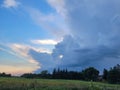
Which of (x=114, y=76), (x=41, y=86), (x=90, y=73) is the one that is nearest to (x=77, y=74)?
(x=90, y=73)

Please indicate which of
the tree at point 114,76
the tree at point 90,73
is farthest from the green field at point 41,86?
the tree at point 90,73

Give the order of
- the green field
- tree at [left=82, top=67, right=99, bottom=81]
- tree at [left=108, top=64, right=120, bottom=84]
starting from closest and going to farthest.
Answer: the green field, tree at [left=108, top=64, right=120, bottom=84], tree at [left=82, top=67, right=99, bottom=81]

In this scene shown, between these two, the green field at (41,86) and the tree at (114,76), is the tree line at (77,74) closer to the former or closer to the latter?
the tree at (114,76)

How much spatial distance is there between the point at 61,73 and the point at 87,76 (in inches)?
449

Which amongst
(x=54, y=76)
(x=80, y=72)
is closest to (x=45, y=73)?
(x=54, y=76)

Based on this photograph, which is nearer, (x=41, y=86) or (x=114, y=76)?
(x=41, y=86)

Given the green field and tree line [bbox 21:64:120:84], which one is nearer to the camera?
the green field

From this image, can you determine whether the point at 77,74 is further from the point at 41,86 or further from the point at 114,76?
the point at 41,86

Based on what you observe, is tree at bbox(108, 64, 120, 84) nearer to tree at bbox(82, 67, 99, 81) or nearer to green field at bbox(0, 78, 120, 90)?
tree at bbox(82, 67, 99, 81)

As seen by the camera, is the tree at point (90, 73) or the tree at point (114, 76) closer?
the tree at point (114, 76)

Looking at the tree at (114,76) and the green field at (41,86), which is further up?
the tree at (114,76)

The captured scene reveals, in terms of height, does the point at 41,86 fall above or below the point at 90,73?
below

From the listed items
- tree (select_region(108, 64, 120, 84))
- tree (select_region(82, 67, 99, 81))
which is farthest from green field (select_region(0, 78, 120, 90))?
tree (select_region(82, 67, 99, 81))

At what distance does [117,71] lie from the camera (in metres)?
118
